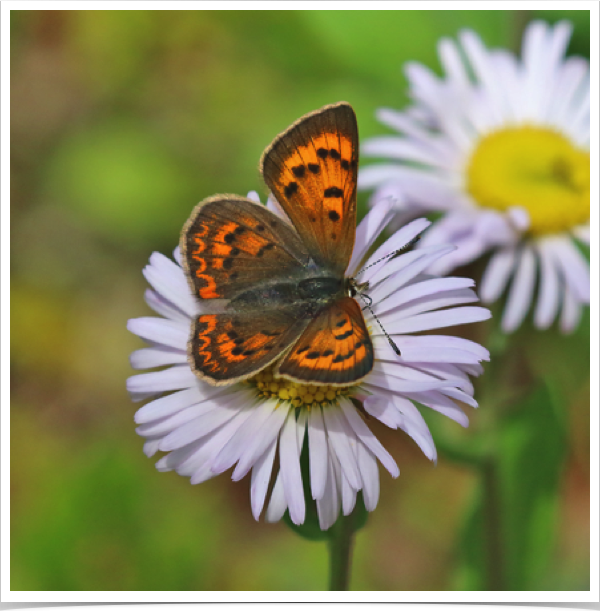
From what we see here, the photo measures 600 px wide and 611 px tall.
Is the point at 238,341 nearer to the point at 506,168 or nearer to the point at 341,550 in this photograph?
the point at 341,550

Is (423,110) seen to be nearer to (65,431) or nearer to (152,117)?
(152,117)

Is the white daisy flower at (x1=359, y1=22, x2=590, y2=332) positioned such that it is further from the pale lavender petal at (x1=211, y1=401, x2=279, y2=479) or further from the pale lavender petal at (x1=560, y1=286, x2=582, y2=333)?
the pale lavender petal at (x1=211, y1=401, x2=279, y2=479)

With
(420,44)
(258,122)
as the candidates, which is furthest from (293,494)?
(420,44)

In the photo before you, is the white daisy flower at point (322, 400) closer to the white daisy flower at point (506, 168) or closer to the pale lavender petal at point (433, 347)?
the pale lavender petal at point (433, 347)

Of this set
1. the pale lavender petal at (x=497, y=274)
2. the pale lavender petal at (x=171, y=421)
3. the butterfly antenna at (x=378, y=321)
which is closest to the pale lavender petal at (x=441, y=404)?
the butterfly antenna at (x=378, y=321)

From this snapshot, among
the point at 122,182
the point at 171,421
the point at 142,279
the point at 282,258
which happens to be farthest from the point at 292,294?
the point at 122,182

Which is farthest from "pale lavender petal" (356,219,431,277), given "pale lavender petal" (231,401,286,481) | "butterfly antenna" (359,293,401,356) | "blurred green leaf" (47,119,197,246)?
"blurred green leaf" (47,119,197,246)
